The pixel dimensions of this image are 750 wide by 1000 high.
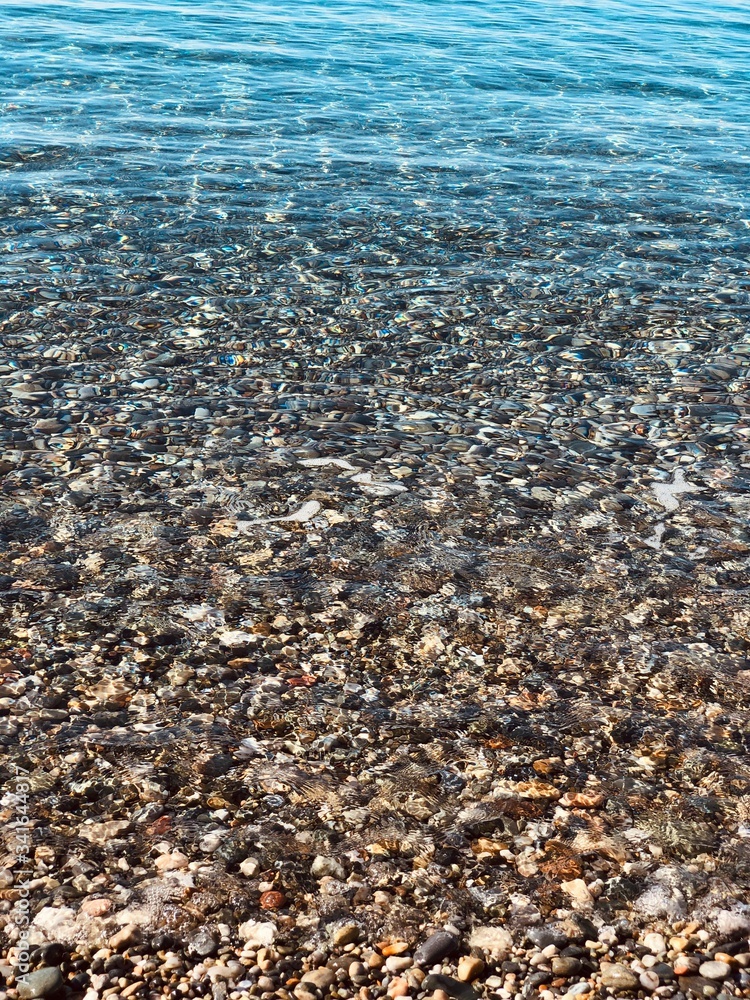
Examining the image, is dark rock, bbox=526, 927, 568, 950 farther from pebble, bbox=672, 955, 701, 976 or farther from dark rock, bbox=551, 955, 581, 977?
pebble, bbox=672, 955, 701, 976

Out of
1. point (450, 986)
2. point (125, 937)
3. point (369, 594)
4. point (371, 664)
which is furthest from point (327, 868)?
point (369, 594)

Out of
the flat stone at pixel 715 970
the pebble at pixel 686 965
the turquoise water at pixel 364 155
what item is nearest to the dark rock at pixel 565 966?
the pebble at pixel 686 965

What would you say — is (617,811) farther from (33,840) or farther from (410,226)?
(410,226)

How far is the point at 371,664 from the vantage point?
18.0 feet

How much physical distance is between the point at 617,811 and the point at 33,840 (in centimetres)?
277

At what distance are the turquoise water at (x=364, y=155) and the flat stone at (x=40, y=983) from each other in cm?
786

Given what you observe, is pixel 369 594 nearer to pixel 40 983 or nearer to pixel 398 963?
pixel 398 963

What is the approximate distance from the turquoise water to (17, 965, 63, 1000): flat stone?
786 cm

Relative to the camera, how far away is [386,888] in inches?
165

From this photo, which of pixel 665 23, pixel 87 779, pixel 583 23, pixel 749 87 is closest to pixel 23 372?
pixel 87 779

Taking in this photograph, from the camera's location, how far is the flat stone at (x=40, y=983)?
366cm

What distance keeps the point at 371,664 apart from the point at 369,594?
0.68 metres

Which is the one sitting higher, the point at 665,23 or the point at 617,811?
the point at 665,23

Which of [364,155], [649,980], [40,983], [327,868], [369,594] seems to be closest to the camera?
[40,983]
